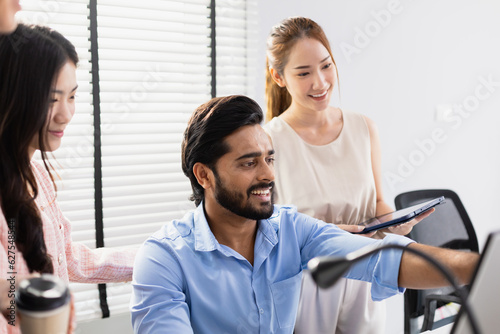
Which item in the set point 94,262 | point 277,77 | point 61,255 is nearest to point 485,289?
point 61,255

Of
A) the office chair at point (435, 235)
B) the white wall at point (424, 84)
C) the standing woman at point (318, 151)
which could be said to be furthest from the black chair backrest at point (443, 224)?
the white wall at point (424, 84)

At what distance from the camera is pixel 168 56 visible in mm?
2283

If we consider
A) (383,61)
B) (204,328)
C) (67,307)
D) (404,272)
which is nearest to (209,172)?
(204,328)

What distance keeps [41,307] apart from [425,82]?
9.79 feet

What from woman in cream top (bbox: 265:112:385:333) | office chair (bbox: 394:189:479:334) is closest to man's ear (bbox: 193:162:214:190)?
woman in cream top (bbox: 265:112:385:333)

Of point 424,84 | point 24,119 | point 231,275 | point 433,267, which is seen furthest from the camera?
point 424,84

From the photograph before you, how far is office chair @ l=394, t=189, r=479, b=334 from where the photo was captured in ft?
6.49

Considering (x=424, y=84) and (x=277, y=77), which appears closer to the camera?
(x=277, y=77)

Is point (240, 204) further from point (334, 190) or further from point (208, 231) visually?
point (334, 190)

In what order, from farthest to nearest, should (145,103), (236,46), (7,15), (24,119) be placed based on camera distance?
(236,46)
(145,103)
(24,119)
(7,15)

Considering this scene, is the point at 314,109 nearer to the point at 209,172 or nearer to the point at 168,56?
the point at 209,172

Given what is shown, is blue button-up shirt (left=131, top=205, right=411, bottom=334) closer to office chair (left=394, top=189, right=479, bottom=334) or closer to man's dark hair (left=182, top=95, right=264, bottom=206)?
man's dark hair (left=182, top=95, right=264, bottom=206)

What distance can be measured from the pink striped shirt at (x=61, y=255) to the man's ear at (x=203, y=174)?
11.4 inches

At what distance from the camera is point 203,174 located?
1473 millimetres
